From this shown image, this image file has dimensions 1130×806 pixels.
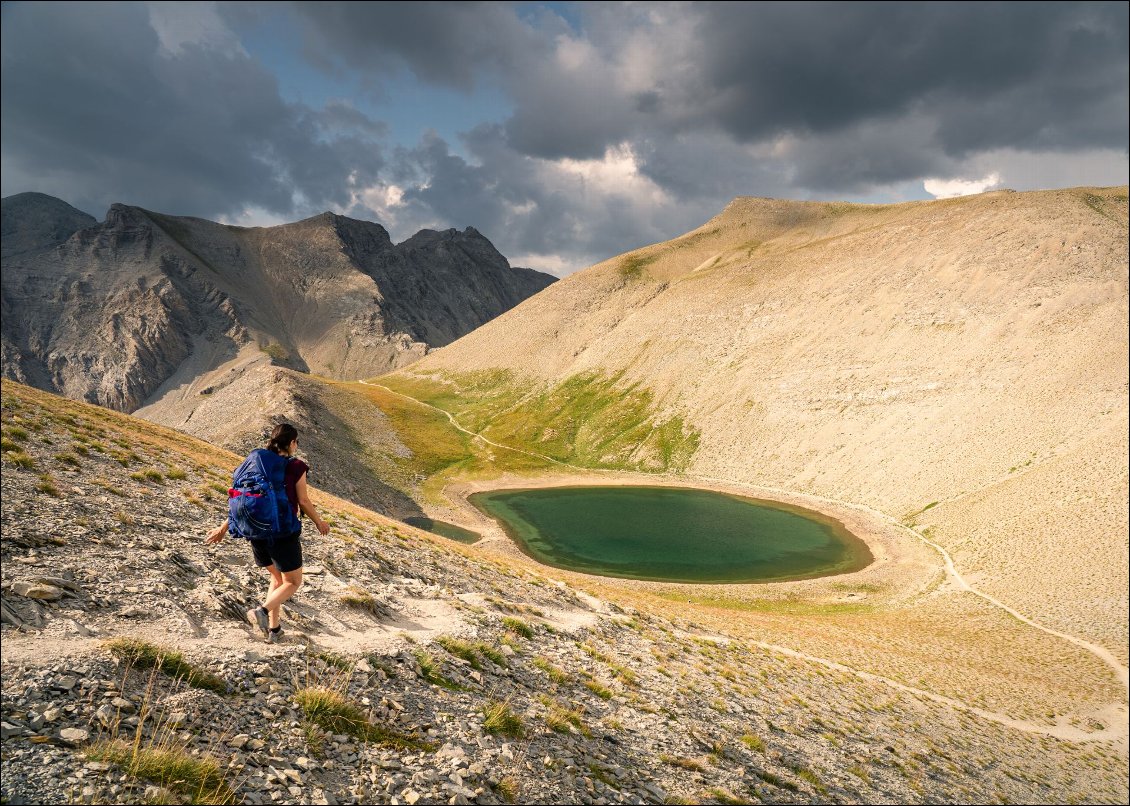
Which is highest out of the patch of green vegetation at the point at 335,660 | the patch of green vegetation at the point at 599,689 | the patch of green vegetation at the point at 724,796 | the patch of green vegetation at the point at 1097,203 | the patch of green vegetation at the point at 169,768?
the patch of green vegetation at the point at 1097,203

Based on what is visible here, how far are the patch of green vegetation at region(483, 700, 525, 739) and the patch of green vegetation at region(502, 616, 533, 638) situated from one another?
18.3 feet

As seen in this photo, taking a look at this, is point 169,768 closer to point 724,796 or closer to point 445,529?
point 724,796

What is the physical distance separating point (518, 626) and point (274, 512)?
992 centimetres

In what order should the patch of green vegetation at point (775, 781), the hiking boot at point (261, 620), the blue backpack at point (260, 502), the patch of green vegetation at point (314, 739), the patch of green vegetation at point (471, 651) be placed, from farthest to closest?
the patch of green vegetation at point (775, 781) → the patch of green vegetation at point (471, 651) → the hiking boot at point (261, 620) → the blue backpack at point (260, 502) → the patch of green vegetation at point (314, 739)

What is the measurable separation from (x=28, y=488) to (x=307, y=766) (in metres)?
13.8

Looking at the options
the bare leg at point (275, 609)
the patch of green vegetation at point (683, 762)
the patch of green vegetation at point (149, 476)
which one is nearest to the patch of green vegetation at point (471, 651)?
the bare leg at point (275, 609)

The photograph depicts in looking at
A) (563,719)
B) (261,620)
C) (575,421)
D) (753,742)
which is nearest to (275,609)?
(261,620)

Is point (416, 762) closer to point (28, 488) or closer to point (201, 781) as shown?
point (201, 781)

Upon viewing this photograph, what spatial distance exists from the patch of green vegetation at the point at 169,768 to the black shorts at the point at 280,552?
11.8 ft

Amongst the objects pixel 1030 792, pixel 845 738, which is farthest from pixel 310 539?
pixel 1030 792

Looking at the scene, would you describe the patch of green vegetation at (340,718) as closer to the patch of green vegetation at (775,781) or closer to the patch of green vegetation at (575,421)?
the patch of green vegetation at (775,781)

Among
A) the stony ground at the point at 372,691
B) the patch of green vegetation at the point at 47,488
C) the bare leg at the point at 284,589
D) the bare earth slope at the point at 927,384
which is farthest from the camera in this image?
the bare earth slope at the point at 927,384

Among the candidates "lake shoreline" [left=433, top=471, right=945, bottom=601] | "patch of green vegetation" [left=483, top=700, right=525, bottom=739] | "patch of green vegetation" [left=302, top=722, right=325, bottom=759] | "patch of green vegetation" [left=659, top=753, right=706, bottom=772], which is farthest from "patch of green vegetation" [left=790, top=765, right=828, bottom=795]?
"lake shoreline" [left=433, top=471, right=945, bottom=601]

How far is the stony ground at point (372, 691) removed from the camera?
729 cm
